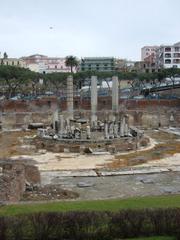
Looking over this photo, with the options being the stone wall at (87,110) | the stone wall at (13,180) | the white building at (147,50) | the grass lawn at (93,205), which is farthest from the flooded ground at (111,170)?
the white building at (147,50)

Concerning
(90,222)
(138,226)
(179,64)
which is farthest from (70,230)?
(179,64)

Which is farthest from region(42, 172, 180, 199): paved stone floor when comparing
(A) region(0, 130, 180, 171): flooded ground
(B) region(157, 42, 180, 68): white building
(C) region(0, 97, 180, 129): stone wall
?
(B) region(157, 42, 180, 68): white building

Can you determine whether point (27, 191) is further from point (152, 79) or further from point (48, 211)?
point (152, 79)

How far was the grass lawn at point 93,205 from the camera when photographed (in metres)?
12.3

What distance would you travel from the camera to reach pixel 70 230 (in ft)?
37.5

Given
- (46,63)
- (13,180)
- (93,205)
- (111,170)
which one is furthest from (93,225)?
(46,63)

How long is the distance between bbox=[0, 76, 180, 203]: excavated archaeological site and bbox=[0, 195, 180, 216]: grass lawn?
7.57ft

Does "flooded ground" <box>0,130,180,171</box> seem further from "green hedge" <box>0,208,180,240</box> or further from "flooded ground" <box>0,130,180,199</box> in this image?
"green hedge" <box>0,208,180,240</box>

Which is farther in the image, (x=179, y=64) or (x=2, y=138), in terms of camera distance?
(x=179, y=64)

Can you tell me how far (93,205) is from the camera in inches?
512

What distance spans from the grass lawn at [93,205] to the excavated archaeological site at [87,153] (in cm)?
231

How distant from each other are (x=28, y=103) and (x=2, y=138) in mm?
19979

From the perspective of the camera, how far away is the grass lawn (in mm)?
12328

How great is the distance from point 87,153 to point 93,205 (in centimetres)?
2209
